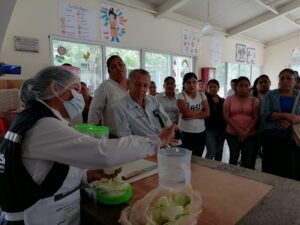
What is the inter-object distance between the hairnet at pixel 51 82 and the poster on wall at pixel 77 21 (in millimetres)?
2573

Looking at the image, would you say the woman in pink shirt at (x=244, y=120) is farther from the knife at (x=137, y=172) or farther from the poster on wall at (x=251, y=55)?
the poster on wall at (x=251, y=55)

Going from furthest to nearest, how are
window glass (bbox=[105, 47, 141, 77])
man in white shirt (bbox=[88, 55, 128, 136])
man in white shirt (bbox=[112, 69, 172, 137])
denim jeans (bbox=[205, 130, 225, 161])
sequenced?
window glass (bbox=[105, 47, 141, 77]) → denim jeans (bbox=[205, 130, 225, 161]) → man in white shirt (bbox=[88, 55, 128, 136]) → man in white shirt (bbox=[112, 69, 172, 137])

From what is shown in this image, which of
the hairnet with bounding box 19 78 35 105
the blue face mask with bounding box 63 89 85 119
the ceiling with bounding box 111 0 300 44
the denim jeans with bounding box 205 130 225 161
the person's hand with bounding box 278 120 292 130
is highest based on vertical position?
the ceiling with bounding box 111 0 300 44

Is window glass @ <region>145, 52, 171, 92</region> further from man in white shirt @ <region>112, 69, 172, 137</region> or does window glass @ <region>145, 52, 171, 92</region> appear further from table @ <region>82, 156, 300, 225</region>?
table @ <region>82, 156, 300, 225</region>

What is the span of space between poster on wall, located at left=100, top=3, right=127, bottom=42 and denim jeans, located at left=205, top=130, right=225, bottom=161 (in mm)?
2212

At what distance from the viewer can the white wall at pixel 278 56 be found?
25.5ft

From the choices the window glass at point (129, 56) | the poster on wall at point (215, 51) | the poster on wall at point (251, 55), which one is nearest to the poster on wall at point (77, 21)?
the window glass at point (129, 56)

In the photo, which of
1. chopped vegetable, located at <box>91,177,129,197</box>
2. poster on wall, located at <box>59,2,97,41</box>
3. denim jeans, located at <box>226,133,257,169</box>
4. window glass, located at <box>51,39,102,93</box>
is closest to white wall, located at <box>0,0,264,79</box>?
poster on wall, located at <box>59,2,97,41</box>

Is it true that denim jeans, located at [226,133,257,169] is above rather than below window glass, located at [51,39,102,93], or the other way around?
below

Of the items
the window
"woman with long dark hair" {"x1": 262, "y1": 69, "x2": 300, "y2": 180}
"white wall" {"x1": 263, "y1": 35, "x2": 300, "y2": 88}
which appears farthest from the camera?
"white wall" {"x1": 263, "y1": 35, "x2": 300, "y2": 88}

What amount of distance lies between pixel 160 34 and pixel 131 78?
3200 mm

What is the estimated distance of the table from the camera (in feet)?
2.78

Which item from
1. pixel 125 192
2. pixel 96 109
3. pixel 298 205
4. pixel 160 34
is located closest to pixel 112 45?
pixel 160 34

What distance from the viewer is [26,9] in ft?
9.32
